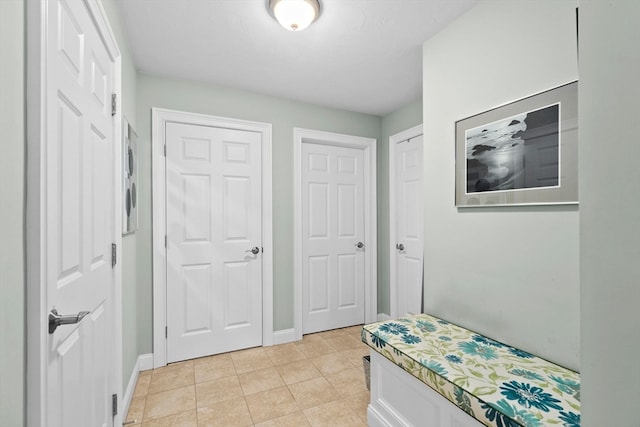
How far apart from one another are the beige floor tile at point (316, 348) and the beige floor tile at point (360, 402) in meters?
0.69

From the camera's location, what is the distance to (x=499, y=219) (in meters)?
1.61

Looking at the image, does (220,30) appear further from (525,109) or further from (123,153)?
(525,109)

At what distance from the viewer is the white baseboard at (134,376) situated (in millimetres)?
1864

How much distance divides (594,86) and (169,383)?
2756 mm

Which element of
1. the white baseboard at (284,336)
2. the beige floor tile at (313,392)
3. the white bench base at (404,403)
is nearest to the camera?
the white bench base at (404,403)

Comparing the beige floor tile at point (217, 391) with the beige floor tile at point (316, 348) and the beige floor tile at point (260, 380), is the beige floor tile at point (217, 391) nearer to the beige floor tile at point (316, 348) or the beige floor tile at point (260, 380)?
the beige floor tile at point (260, 380)

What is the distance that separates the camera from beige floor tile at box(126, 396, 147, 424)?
185 cm

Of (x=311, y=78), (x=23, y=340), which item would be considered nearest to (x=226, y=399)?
(x=23, y=340)

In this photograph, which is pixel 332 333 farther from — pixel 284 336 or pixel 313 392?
pixel 313 392

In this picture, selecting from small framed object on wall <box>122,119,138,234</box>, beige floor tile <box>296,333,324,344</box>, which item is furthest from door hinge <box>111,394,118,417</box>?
beige floor tile <box>296,333,324,344</box>

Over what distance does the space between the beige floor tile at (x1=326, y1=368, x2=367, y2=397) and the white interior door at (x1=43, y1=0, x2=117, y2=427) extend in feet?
4.48

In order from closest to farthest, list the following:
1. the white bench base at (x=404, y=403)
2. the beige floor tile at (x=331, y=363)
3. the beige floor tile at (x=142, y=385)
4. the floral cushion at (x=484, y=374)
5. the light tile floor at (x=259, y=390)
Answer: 1. the floral cushion at (x=484, y=374)
2. the white bench base at (x=404, y=403)
3. the light tile floor at (x=259, y=390)
4. the beige floor tile at (x=142, y=385)
5. the beige floor tile at (x=331, y=363)

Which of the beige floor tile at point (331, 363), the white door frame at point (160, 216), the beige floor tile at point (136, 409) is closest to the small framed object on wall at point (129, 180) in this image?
the white door frame at point (160, 216)

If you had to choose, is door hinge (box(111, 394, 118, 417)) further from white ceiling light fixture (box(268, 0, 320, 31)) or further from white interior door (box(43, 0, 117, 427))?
white ceiling light fixture (box(268, 0, 320, 31))
